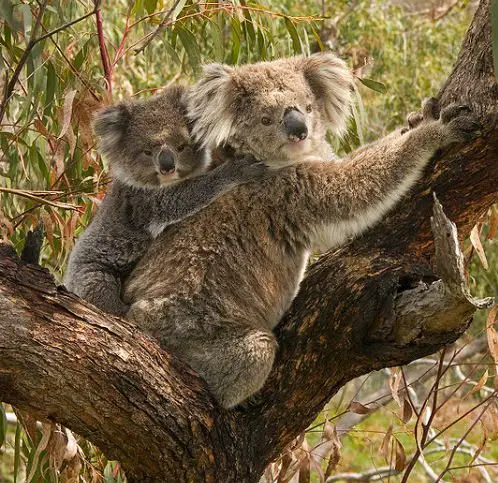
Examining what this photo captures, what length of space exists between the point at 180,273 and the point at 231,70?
84cm

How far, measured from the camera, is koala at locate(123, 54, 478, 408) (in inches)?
107

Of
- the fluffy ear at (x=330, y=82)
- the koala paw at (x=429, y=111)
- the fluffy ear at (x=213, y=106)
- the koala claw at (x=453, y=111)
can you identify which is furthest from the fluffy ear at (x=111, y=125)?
the koala claw at (x=453, y=111)

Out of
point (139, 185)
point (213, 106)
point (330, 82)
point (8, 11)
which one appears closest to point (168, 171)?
point (139, 185)

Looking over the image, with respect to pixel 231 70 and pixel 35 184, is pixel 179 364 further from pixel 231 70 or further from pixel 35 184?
pixel 35 184

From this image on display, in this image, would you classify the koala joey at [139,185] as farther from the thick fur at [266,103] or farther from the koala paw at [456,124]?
the koala paw at [456,124]

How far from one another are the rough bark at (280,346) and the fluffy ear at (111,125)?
1070 mm

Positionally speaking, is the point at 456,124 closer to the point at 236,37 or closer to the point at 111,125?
A: the point at 111,125

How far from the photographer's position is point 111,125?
11.4 feet

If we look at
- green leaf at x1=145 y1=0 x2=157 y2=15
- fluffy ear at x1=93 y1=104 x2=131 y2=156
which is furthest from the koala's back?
green leaf at x1=145 y1=0 x2=157 y2=15

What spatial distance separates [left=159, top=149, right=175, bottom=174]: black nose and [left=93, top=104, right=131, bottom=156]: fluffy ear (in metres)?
0.32

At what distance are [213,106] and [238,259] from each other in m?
0.58

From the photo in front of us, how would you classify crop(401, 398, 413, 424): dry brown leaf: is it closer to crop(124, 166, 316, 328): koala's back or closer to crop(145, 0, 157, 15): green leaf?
crop(124, 166, 316, 328): koala's back

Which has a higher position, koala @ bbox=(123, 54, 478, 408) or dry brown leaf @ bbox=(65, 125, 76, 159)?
dry brown leaf @ bbox=(65, 125, 76, 159)

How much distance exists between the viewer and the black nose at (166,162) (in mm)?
3240
